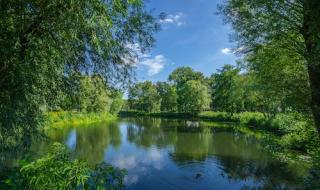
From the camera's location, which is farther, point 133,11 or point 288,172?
point 288,172

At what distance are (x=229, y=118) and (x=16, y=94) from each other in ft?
152

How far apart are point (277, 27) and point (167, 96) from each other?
7216 centimetres

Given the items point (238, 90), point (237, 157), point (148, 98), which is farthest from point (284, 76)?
point (148, 98)

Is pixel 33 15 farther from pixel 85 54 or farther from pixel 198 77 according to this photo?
pixel 198 77

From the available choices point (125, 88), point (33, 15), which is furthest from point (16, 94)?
point (125, 88)

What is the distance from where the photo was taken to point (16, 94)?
640cm

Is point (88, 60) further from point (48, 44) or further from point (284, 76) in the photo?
point (284, 76)

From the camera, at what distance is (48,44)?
19.4 ft

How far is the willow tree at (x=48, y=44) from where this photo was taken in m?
5.36

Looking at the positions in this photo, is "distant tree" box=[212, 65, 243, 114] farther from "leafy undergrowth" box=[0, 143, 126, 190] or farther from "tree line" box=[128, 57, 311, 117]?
"leafy undergrowth" box=[0, 143, 126, 190]

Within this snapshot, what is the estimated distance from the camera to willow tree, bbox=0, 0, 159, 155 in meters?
5.36

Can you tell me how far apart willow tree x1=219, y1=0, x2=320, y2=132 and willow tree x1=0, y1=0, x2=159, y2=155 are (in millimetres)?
3567

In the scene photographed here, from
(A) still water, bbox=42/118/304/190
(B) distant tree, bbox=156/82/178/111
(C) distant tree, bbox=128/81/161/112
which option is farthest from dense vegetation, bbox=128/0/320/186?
(C) distant tree, bbox=128/81/161/112

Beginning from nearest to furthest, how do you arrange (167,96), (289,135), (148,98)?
1. (289,135)
2. (167,96)
3. (148,98)
